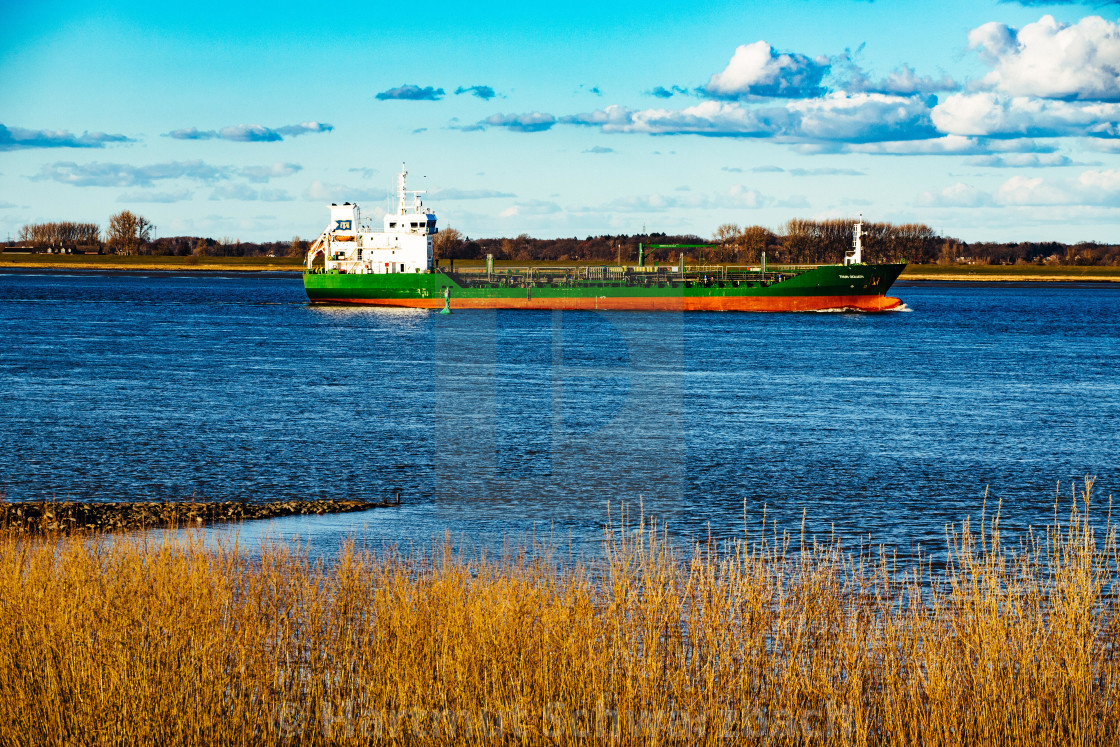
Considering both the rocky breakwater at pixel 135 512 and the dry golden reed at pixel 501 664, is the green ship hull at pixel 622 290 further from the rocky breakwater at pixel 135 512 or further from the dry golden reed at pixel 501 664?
the dry golden reed at pixel 501 664

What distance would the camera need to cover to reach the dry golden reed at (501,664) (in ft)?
29.1

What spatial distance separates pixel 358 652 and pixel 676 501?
11833 millimetres

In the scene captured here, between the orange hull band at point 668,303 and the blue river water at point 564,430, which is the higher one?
the orange hull band at point 668,303

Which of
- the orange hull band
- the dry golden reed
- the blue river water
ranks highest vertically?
the orange hull band

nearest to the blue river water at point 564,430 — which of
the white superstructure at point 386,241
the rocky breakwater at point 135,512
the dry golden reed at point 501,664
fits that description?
the rocky breakwater at point 135,512

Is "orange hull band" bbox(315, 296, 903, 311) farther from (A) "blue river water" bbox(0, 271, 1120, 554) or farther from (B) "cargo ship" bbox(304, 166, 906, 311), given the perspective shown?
(A) "blue river water" bbox(0, 271, 1120, 554)

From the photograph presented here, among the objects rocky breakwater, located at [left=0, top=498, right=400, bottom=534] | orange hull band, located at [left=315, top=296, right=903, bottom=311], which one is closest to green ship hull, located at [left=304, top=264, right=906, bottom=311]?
orange hull band, located at [left=315, top=296, right=903, bottom=311]

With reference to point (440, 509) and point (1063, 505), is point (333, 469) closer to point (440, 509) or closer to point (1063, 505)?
point (440, 509)

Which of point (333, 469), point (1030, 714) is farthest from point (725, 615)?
point (333, 469)

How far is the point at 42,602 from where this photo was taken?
34.4 ft

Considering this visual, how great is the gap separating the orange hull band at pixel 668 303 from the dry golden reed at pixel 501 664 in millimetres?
95251

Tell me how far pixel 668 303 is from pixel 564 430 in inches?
3200

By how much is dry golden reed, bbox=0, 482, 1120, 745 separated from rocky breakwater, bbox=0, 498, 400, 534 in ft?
14.6

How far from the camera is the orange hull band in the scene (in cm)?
10738
